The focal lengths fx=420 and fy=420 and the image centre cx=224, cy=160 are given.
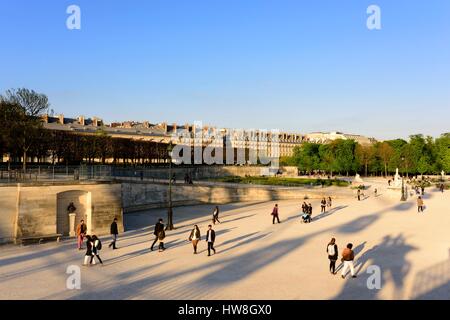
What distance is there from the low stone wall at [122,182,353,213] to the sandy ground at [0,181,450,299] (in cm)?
976

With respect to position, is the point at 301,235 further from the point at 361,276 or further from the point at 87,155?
the point at 87,155

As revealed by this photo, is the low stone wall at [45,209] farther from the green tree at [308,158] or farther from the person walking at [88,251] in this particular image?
the green tree at [308,158]

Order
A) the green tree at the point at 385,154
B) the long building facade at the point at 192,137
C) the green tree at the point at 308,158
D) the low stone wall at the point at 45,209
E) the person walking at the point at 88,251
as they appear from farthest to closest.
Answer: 1. the long building facade at the point at 192,137
2. the green tree at the point at 385,154
3. the green tree at the point at 308,158
4. the low stone wall at the point at 45,209
5. the person walking at the point at 88,251

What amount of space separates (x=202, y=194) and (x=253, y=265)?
87.4ft

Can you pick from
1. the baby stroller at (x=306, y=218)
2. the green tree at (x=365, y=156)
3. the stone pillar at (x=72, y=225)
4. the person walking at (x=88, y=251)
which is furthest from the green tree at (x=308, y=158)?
the person walking at (x=88, y=251)

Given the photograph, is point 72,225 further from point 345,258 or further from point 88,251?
point 345,258

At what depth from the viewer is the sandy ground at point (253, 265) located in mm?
12695

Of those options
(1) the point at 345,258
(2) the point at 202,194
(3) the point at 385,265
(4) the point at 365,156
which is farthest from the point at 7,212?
(4) the point at 365,156

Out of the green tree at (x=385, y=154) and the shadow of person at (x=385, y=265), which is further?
the green tree at (x=385, y=154)

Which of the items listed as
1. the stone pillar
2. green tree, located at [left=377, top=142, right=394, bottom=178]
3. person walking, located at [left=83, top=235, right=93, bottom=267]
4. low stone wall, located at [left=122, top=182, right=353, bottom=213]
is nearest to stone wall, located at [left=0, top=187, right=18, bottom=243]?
the stone pillar

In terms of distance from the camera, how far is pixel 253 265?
15.9 meters

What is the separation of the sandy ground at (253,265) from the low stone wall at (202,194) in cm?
976
